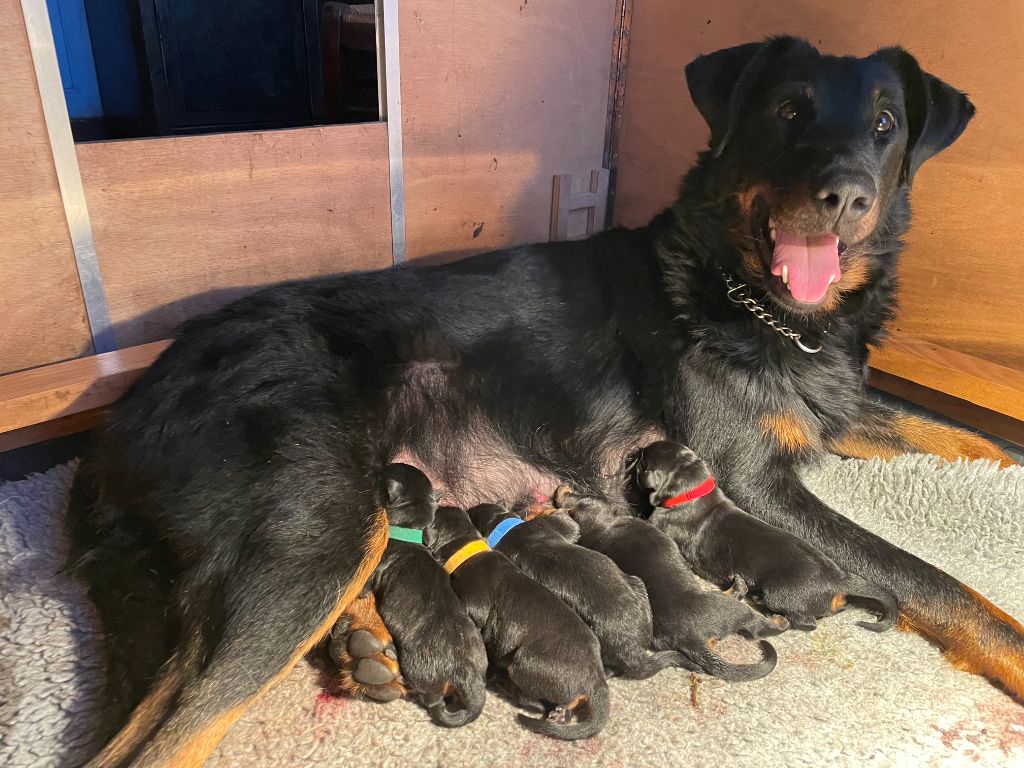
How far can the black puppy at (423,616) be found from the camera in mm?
1699

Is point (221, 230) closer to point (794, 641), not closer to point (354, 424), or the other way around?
point (354, 424)

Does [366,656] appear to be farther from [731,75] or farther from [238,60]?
[238,60]

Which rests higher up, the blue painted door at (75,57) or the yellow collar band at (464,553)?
the blue painted door at (75,57)

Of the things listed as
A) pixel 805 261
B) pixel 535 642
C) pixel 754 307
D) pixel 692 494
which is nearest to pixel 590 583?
pixel 535 642

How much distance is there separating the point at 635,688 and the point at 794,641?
1.61ft

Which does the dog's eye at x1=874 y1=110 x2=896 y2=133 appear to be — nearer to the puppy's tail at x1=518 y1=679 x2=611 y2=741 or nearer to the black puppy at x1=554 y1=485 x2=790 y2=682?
the black puppy at x1=554 y1=485 x2=790 y2=682

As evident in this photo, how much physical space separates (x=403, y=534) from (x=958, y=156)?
247 cm

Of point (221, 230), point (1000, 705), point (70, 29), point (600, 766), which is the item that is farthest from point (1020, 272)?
point (70, 29)

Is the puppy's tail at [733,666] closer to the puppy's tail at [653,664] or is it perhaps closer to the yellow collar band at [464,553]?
the puppy's tail at [653,664]

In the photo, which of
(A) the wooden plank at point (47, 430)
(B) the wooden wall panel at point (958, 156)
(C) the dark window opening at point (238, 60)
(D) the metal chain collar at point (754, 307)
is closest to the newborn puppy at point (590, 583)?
(D) the metal chain collar at point (754, 307)

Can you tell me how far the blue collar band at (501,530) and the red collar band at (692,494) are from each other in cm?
46

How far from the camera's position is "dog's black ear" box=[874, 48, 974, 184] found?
84.4 inches

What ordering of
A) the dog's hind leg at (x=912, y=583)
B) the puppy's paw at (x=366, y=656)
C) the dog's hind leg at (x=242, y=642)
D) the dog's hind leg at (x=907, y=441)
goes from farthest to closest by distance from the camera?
the dog's hind leg at (x=907, y=441) → the dog's hind leg at (x=912, y=583) → the puppy's paw at (x=366, y=656) → the dog's hind leg at (x=242, y=642)

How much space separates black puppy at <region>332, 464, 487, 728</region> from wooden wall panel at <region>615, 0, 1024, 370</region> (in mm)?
2249
